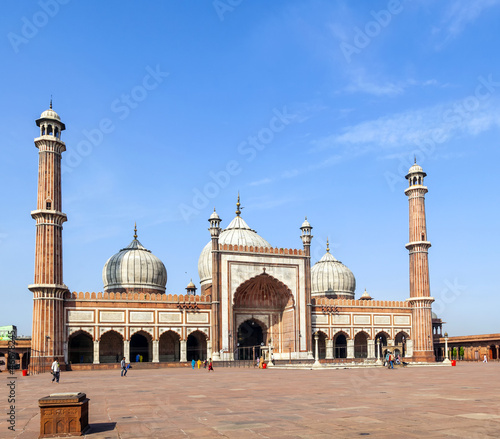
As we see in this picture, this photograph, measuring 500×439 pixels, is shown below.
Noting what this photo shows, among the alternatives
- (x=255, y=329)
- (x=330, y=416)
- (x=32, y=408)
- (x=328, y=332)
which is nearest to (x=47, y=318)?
(x=255, y=329)

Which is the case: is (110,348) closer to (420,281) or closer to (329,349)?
(329,349)

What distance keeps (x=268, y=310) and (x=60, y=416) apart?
4226 centimetres

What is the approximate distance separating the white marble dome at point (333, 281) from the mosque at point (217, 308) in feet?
21.1

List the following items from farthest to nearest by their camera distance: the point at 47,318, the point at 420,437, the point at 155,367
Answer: the point at 155,367
the point at 47,318
the point at 420,437

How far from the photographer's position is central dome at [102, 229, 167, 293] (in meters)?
51.8

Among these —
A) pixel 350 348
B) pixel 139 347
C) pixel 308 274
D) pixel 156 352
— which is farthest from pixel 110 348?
pixel 350 348

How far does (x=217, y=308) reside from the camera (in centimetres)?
4634

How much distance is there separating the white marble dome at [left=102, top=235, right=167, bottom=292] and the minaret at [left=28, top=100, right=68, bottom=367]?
1035cm

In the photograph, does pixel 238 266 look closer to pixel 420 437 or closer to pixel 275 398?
pixel 275 398

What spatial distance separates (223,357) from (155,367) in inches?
214

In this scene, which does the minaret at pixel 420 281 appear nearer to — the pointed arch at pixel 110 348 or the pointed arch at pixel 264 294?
the pointed arch at pixel 264 294

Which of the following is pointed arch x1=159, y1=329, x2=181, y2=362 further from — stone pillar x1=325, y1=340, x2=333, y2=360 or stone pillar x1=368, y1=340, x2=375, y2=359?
stone pillar x1=368, y1=340, x2=375, y2=359

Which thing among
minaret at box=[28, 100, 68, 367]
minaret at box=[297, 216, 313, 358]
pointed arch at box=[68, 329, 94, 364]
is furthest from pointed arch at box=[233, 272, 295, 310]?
minaret at box=[28, 100, 68, 367]

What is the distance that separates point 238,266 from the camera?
48125 millimetres
